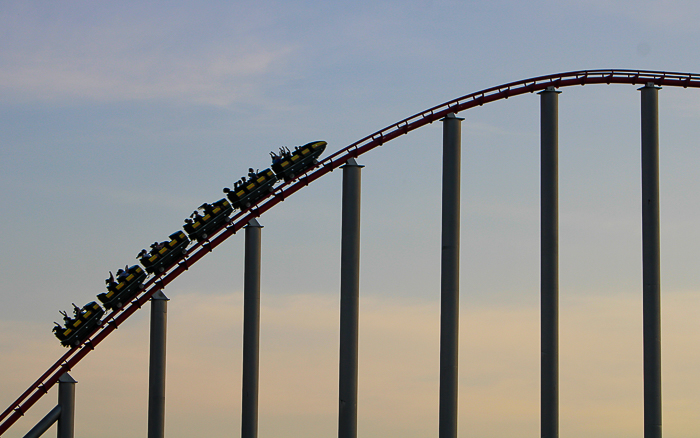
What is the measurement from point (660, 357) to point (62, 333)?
14.4 metres

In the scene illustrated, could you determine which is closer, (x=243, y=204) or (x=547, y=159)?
(x=547, y=159)

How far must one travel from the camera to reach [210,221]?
25797 millimetres

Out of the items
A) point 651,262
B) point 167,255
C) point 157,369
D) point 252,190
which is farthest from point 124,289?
point 651,262

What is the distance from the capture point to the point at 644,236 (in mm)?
22828

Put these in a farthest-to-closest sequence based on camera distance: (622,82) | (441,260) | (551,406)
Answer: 1. (622,82)
2. (441,260)
3. (551,406)

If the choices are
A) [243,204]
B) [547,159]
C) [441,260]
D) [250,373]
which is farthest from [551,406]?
[243,204]

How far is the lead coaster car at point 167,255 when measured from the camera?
25.5 meters

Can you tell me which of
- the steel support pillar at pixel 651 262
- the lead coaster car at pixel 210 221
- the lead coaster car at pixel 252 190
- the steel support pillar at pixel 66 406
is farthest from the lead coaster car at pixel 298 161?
the steel support pillar at pixel 651 262

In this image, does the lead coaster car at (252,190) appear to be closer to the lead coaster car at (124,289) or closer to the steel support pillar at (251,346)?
the steel support pillar at (251,346)

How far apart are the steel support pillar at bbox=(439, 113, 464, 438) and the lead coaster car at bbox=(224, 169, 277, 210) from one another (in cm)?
494

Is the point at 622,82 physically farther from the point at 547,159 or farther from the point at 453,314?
the point at 453,314

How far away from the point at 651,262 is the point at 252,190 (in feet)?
33.1

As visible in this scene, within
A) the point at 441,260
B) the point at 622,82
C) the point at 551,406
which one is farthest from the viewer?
the point at 622,82

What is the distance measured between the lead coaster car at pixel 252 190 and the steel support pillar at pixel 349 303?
2817mm
